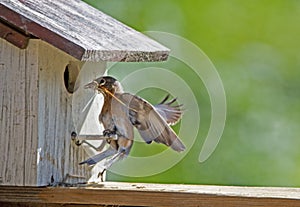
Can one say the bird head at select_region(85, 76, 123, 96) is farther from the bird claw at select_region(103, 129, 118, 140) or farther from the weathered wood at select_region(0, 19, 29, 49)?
the weathered wood at select_region(0, 19, 29, 49)

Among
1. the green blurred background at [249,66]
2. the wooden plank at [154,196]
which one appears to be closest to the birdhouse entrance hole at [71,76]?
the wooden plank at [154,196]

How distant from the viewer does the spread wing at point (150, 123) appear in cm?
200

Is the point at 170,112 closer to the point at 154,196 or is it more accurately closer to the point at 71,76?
the point at 71,76

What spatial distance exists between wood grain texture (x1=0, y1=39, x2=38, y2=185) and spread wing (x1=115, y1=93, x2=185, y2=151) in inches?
8.6

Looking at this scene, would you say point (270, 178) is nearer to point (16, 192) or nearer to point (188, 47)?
point (188, 47)

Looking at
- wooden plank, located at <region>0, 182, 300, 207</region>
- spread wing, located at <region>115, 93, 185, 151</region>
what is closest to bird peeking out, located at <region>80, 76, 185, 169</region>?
spread wing, located at <region>115, 93, 185, 151</region>

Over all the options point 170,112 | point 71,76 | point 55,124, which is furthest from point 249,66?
point 55,124

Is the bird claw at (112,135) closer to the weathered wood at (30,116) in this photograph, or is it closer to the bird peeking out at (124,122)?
the bird peeking out at (124,122)

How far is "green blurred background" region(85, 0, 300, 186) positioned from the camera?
424 cm

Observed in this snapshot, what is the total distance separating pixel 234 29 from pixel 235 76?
0.21m

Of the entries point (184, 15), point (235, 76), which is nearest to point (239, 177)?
point (235, 76)

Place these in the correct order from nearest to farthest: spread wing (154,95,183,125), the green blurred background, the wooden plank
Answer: the wooden plank
spread wing (154,95,183,125)
the green blurred background

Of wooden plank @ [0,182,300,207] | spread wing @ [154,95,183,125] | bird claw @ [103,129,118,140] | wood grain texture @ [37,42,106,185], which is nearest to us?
wooden plank @ [0,182,300,207]

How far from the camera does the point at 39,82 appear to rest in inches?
76.5
